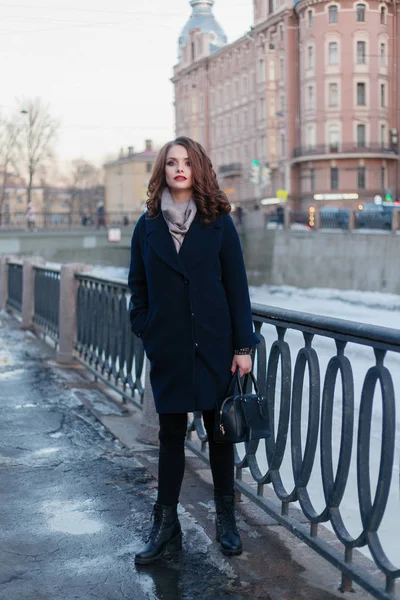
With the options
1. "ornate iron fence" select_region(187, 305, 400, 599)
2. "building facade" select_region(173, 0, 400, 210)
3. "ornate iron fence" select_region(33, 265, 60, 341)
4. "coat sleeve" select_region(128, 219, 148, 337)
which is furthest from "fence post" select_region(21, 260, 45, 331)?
"building facade" select_region(173, 0, 400, 210)

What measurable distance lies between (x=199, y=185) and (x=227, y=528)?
56.6 inches

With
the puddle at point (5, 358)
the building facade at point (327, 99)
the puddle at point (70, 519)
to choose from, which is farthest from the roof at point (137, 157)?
the puddle at point (70, 519)

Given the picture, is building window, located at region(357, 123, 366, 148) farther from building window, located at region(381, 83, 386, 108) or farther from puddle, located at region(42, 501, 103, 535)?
puddle, located at region(42, 501, 103, 535)

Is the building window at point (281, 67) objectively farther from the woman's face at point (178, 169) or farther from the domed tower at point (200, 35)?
the woman's face at point (178, 169)

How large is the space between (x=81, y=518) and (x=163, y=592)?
0.98 metres

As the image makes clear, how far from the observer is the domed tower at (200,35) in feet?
281

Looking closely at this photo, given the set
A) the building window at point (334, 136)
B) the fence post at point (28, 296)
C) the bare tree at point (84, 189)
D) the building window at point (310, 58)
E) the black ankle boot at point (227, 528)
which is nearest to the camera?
the black ankle boot at point (227, 528)

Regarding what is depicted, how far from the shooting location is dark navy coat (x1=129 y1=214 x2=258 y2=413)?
12.1 feet

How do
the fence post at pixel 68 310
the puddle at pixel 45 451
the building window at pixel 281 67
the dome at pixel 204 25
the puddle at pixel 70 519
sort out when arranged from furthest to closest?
1. the dome at pixel 204 25
2. the building window at pixel 281 67
3. the fence post at pixel 68 310
4. the puddle at pixel 45 451
5. the puddle at pixel 70 519

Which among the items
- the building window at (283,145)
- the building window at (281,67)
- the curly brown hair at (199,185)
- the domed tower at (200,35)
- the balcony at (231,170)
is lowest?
the curly brown hair at (199,185)

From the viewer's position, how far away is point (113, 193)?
117812 millimetres

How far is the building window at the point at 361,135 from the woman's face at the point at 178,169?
63.4 meters

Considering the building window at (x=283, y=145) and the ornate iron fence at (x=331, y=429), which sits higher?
the building window at (x=283, y=145)

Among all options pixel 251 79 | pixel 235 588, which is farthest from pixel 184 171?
pixel 251 79
